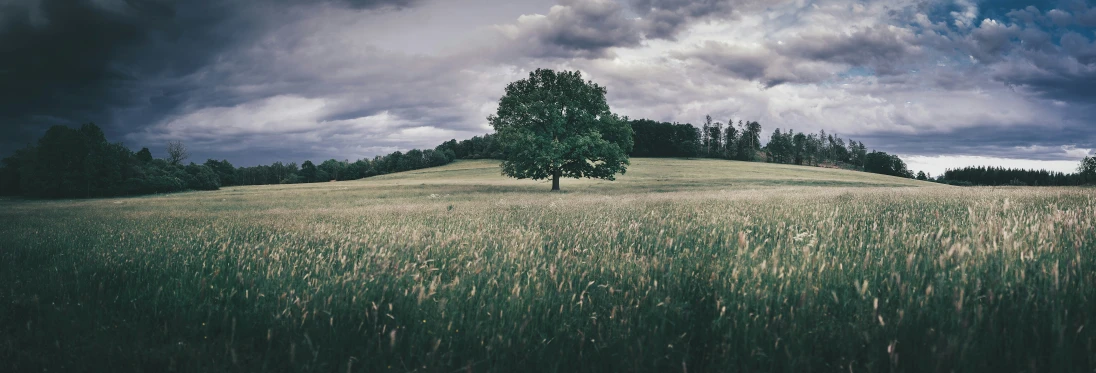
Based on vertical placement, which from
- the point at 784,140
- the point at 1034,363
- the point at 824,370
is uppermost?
the point at 784,140

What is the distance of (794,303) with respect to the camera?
2.80m

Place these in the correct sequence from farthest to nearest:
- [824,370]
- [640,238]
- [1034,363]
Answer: [640,238] → [824,370] → [1034,363]

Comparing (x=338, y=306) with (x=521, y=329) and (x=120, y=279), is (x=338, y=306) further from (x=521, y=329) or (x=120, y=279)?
(x=120, y=279)

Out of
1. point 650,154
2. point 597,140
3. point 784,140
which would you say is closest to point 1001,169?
point 784,140

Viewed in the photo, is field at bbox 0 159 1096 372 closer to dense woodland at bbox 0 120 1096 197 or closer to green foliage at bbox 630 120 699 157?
dense woodland at bbox 0 120 1096 197

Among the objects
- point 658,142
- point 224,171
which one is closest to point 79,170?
point 224,171

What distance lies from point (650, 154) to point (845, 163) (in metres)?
80.4

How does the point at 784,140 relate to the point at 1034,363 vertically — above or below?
above

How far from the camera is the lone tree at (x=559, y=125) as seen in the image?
108 feet

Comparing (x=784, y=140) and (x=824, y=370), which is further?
(x=784, y=140)

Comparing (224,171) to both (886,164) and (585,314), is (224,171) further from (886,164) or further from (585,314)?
(886,164)

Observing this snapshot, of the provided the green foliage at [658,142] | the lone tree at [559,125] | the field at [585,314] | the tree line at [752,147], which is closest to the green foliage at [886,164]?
the tree line at [752,147]

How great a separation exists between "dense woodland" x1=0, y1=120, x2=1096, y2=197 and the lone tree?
9.51ft

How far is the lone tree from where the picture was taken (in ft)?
108
